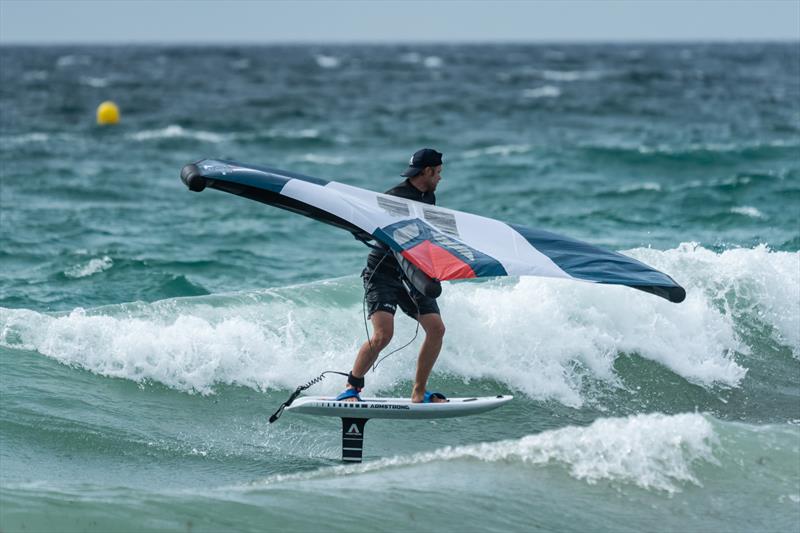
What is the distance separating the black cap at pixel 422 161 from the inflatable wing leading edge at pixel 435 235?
8.3 inches

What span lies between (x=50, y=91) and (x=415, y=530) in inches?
1680

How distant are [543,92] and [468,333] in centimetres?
3466

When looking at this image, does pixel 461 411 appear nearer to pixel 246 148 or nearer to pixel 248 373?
pixel 248 373

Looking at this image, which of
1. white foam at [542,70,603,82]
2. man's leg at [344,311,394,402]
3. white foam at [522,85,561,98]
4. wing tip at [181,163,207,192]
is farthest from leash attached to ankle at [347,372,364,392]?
white foam at [542,70,603,82]

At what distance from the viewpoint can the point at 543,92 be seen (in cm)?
4278

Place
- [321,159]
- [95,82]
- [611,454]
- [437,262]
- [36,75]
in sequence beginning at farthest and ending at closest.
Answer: [36,75] → [95,82] → [321,159] → [437,262] → [611,454]

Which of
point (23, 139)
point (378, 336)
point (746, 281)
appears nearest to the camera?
point (378, 336)

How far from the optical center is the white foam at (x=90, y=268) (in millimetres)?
12904

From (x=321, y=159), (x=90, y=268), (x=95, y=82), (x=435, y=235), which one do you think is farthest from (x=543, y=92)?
(x=435, y=235)

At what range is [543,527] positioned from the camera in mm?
5770

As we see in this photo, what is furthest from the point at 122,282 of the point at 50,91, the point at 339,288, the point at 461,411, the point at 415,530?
the point at 50,91

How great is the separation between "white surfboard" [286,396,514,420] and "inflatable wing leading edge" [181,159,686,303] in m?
0.98

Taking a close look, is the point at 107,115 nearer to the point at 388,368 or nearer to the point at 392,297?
the point at 388,368

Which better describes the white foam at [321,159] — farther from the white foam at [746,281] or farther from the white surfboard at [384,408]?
the white surfboard at [384,408]
